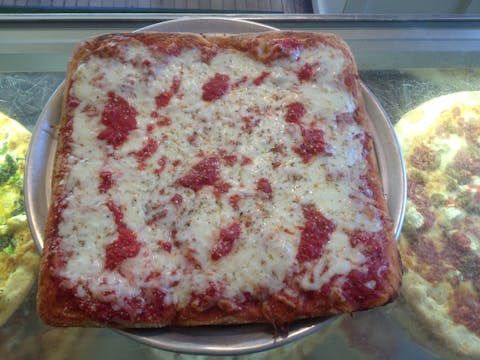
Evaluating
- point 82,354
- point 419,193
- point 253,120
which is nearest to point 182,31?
point 253,120

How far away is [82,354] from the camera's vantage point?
1954mm

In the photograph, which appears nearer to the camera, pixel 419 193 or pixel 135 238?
pixel 135 238

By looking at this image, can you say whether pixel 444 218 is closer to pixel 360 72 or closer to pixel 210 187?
pixel 360 72

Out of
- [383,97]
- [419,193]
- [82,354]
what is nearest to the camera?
[82,354]

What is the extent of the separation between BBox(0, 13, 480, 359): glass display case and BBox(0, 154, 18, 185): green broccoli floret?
0.22 metres

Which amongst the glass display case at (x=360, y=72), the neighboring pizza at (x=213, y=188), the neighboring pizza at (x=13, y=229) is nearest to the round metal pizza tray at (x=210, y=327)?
the neighboring pizza at (x=213, y=188)

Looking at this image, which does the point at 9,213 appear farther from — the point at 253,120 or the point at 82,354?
the point at 253,120

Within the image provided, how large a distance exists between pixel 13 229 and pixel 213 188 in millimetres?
1038

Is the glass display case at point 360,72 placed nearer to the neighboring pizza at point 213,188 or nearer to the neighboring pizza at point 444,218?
the neighboring pizza at point 444,218

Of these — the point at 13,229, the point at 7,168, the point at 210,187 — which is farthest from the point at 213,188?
the point at 7,168

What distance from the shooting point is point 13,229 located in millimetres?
2154

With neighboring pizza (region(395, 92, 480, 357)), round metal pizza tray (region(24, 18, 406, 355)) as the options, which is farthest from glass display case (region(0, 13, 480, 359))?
round metal pizza tray (region(24, 18, 406, 355))

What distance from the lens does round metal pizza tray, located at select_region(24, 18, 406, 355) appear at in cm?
173

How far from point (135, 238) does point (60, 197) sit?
38 cm
